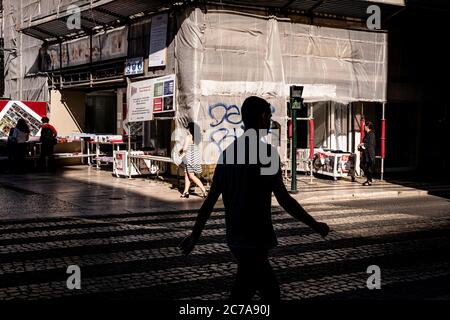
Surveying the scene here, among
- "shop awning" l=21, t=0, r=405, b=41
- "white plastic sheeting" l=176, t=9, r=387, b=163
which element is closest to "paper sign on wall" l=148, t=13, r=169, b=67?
"shop awning" l=21, t=0, r=405, b=41

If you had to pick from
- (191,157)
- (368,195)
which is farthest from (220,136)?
(368,195)

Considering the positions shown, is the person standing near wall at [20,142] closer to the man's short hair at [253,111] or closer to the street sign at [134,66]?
the street sign at [134,66]

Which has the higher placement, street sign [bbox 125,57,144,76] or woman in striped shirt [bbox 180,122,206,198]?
street sign [bbox 125,57,144,76]

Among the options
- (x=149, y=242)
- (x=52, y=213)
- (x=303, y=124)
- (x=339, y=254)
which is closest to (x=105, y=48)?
(x=303, y=124)

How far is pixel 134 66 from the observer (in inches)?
738

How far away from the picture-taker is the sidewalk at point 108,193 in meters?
12.5

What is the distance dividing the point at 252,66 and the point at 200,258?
10.3 m

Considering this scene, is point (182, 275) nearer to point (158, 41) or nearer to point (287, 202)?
point (287, 202)

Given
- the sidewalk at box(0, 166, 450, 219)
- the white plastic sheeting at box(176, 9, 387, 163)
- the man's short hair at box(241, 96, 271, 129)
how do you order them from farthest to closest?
the white plastic sheeting at box(176, 9, 387, 163) → the sidewalk at box(0, 166, 450, 219) → the man's short hair at box(241, 96, 271, 129)

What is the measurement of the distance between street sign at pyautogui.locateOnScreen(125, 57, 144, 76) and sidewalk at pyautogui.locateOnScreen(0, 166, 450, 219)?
3.33m

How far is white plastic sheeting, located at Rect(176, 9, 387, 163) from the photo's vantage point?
646 inches

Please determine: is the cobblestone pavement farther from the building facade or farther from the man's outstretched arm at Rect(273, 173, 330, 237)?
the building facade

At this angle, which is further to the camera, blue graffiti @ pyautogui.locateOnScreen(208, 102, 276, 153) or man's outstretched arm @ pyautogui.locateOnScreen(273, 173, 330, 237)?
blue graffiti @ pyautogui.locateOnScreen(208, 102, 276, 153)

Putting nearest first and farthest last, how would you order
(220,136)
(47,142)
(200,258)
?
(200,258), (220,136), (47,142)
